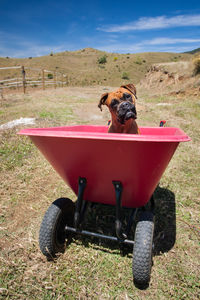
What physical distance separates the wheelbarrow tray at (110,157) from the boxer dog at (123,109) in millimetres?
663

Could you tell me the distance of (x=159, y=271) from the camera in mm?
1785

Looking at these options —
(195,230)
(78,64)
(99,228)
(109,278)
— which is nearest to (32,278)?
(109,278)

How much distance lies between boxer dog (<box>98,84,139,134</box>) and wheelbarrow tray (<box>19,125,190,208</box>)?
66 centimetres

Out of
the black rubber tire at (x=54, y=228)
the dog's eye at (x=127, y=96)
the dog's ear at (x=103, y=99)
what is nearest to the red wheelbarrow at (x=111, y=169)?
the black rubber tire at (x=54, y=228)

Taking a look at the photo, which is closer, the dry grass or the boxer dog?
the dry grass

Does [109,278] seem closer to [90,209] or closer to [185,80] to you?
[90,209]

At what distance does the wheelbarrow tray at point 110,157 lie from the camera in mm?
1319

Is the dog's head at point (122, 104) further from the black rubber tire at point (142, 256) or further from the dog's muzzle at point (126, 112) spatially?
the black rubber tire at point (142, 256)

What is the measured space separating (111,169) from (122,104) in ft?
2.80

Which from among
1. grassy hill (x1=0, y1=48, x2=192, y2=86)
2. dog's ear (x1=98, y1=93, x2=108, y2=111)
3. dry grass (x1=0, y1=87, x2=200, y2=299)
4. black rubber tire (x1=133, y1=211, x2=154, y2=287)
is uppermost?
grassy hill (x1=0, y1=48, x2=192, y2=86)

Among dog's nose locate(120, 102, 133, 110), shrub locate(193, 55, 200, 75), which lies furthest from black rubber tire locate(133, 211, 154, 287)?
shrub locate(193, 55, 200, 75)

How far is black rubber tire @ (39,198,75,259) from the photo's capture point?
1.74 metres

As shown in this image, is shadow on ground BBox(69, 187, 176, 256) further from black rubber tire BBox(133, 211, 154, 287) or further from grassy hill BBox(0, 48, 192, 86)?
grassy hill BBox(0, 48, 192, 86)

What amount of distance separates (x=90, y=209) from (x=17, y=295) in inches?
48.4
